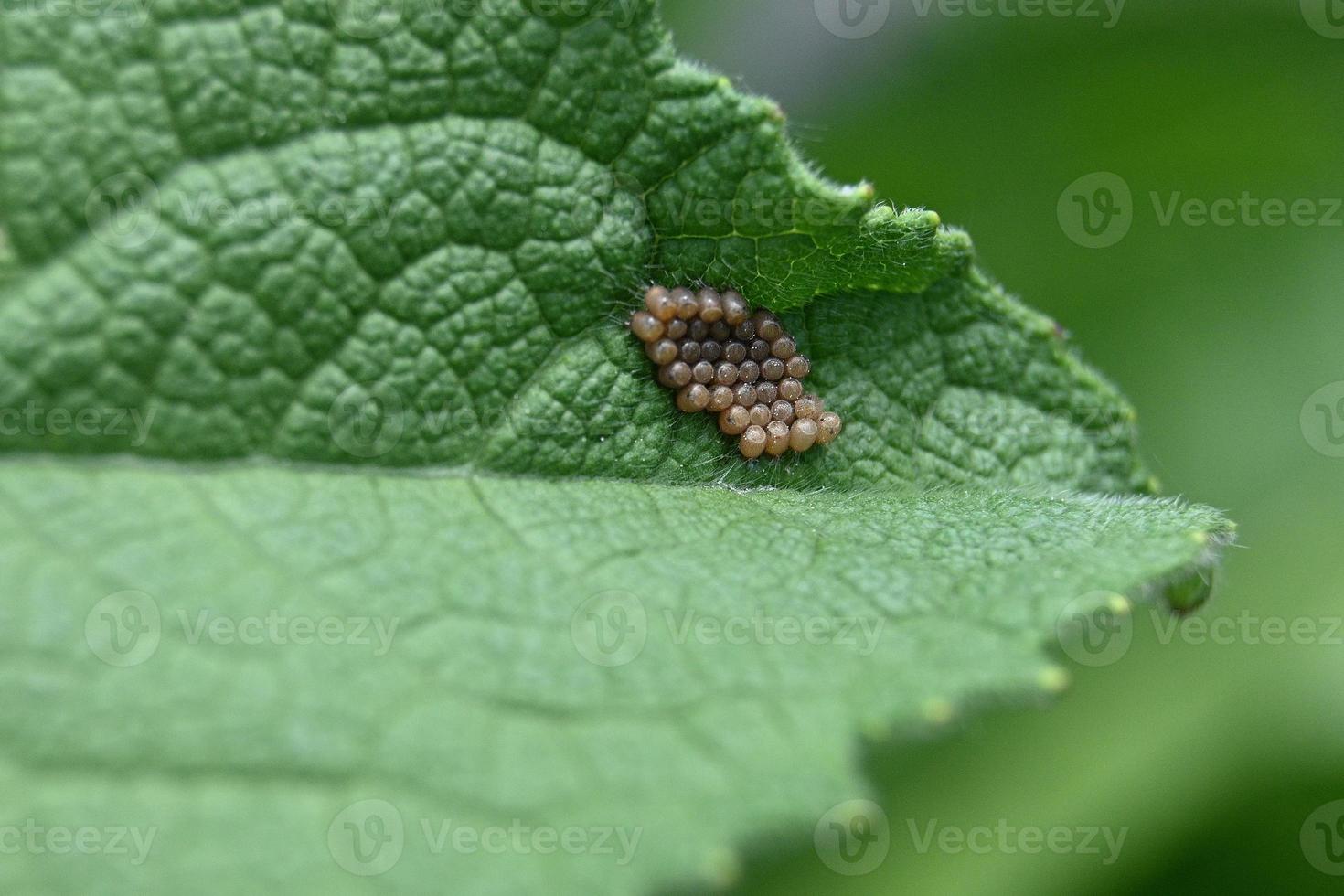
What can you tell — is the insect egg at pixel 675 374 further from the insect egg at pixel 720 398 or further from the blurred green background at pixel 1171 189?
the blurred green background at pixel 1171 189

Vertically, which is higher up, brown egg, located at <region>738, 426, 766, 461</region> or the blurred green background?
the blurred green background

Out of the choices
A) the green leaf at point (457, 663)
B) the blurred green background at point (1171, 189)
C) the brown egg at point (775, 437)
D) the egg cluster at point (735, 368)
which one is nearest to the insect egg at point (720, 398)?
the egg cluster at point (735, 368)

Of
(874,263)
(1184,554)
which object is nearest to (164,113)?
(874,263)

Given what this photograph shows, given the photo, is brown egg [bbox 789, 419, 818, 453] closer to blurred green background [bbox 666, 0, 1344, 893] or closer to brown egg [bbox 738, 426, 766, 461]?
brown egg [bbox 738, 426, 766, 461]

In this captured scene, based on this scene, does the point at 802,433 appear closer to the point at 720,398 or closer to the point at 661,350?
the point at 720,398

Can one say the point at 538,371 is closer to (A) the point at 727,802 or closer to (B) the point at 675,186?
(B) the point at 675,186

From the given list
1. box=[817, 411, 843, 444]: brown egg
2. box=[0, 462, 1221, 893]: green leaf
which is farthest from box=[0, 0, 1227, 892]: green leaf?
box=[817, 411, 843, 444]: brown egg
